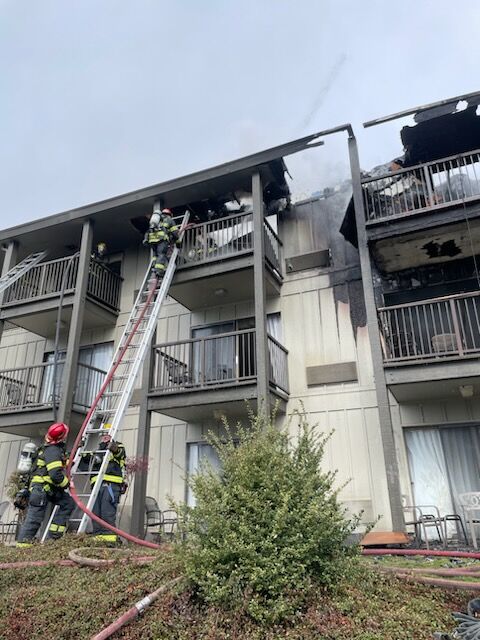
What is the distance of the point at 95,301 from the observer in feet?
40.9

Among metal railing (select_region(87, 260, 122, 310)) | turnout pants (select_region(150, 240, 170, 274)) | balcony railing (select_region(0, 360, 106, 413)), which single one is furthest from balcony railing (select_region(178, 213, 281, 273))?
balcony railing (select_region(0, 360, 106, 413))

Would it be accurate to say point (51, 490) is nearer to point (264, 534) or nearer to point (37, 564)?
point (37, 564)

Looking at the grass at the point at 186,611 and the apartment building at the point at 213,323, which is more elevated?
the apartment building at the point at 213,323

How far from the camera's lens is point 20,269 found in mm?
12906

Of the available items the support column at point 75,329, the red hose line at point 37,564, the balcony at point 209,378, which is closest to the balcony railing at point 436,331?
the balcony at point 209,378

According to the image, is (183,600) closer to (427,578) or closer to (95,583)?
(95,583)

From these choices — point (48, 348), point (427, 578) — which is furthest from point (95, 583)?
point (48, 348)

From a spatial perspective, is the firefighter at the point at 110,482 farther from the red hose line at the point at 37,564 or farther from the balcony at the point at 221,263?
the balcony at the point at 221,263

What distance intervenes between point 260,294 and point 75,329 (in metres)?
4.48

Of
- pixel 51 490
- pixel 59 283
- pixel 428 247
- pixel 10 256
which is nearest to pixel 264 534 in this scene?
pixel 51 490

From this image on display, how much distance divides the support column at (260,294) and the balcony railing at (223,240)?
1.67 ft

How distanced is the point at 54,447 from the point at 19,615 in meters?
3.48

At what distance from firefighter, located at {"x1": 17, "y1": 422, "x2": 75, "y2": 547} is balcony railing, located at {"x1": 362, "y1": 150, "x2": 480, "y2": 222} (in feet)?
22.8

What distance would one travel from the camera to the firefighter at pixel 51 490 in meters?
7.15
